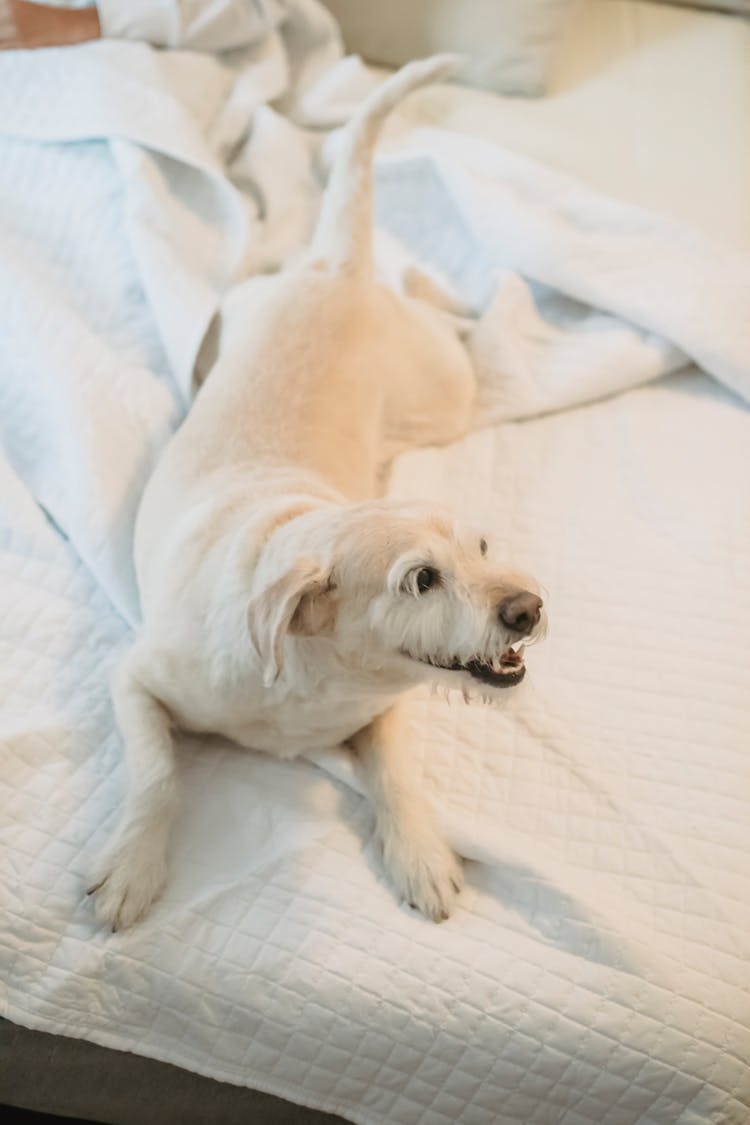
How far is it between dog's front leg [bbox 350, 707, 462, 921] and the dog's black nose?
1.33 ft

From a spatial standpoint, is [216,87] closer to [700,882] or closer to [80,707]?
[80,707]

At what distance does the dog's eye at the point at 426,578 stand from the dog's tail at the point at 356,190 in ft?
3.20

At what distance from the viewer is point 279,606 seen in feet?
3.80

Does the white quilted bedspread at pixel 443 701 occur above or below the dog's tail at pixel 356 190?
below

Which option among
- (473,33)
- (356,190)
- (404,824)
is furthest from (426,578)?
(473,33)

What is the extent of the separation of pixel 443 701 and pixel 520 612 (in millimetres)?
500

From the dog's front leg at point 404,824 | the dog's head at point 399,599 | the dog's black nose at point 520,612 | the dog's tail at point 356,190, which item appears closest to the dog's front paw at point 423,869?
the dog's front leg at point 404,824

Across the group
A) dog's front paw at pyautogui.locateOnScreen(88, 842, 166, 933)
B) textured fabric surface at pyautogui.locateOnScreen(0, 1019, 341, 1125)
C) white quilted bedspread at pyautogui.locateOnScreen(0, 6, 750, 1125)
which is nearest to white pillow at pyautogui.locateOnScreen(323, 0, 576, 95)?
white quilted bedspread at pyautogui.locateOnScreen(0, 6, 750, 1125)

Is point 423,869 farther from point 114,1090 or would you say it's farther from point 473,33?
point 473,33

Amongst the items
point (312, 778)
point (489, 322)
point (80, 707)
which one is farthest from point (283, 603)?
point (489, 322)

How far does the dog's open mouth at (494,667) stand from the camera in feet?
4.10

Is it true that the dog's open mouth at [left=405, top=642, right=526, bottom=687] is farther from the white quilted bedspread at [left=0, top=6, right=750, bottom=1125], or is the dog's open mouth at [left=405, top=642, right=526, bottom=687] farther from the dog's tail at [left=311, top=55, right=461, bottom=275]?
the dog's tail at [left=311, top=55, right=461, bottom=275]

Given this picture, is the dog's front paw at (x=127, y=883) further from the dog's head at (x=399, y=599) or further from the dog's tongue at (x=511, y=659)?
the dog's tongue at (x=511, y=659)

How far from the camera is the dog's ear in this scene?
1.16 m
